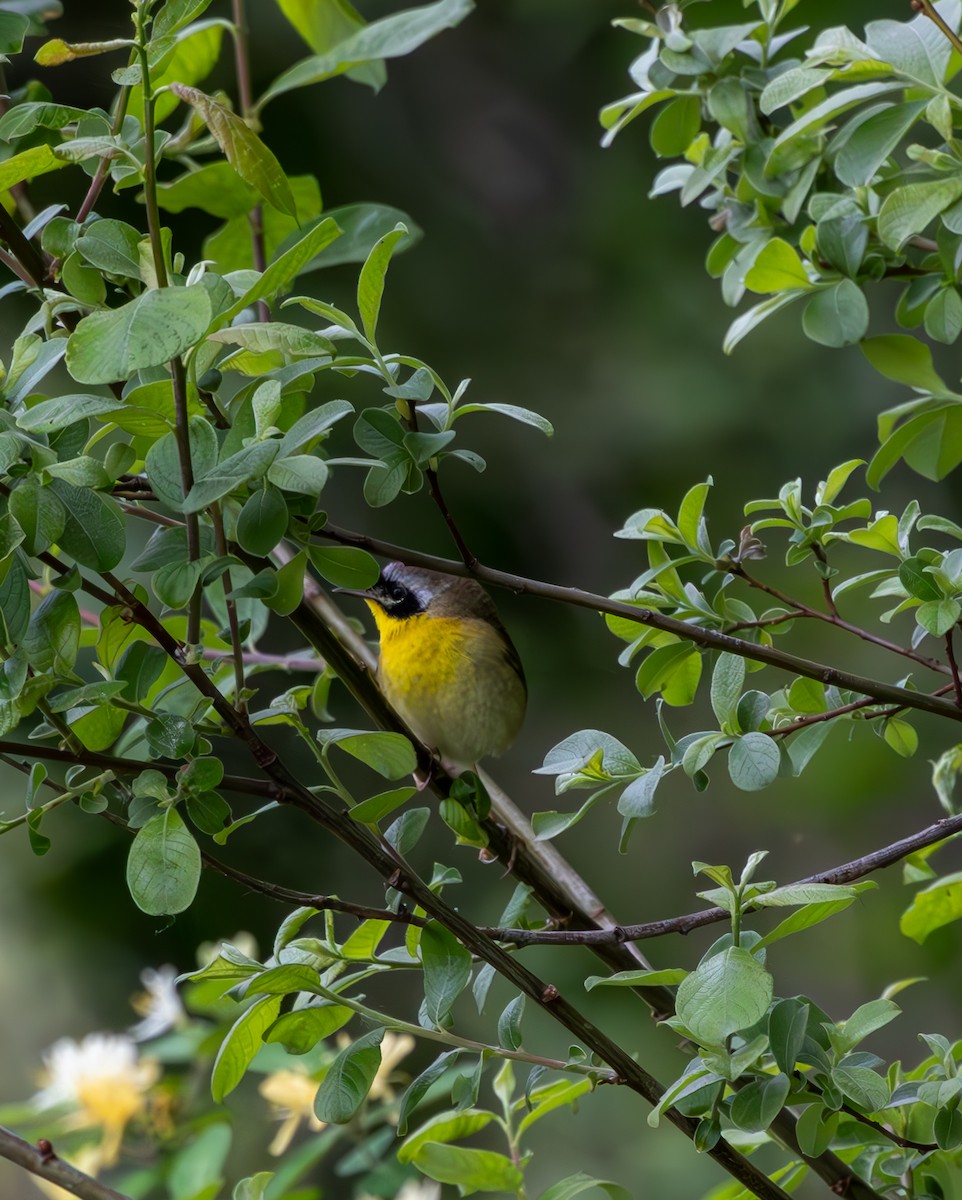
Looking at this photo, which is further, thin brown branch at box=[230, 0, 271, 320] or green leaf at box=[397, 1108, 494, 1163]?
thin brown branch at box=[230, 0, 271, 320]

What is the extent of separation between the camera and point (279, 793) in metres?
0.85

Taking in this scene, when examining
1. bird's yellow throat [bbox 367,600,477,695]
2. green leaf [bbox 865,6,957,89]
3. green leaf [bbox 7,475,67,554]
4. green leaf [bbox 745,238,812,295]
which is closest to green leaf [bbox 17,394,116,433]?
green leaf [bbox 7,475,67,554]

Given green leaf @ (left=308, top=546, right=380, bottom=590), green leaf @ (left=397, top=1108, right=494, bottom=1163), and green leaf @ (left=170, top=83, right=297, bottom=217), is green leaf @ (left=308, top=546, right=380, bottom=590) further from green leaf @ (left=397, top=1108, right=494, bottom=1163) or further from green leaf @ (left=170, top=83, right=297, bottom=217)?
green leaf @ (left=397, top=1108, right=494, bottom=1163)

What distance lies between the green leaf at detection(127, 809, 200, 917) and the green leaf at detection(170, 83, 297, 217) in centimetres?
38

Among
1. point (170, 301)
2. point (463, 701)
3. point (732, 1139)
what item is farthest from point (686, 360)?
point (170, 301)

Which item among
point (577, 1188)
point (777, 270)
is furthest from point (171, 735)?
point (777, 270)

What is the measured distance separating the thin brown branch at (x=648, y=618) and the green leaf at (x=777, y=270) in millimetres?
365

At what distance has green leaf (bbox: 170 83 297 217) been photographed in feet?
2.57

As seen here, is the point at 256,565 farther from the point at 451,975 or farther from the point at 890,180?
the point at 890,180

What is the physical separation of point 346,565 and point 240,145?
0.27 metres

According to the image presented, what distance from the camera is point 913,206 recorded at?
1051 millimetres

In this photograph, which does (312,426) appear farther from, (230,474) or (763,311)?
(763,311)

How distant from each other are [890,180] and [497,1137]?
3.44 m

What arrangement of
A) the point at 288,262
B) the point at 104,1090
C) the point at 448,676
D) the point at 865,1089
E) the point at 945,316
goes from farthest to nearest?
1. the point at 448,676
2. the point at 104,1090
3. the point at 945,316
4. the point at 865,1089
5. the point at 288,262
